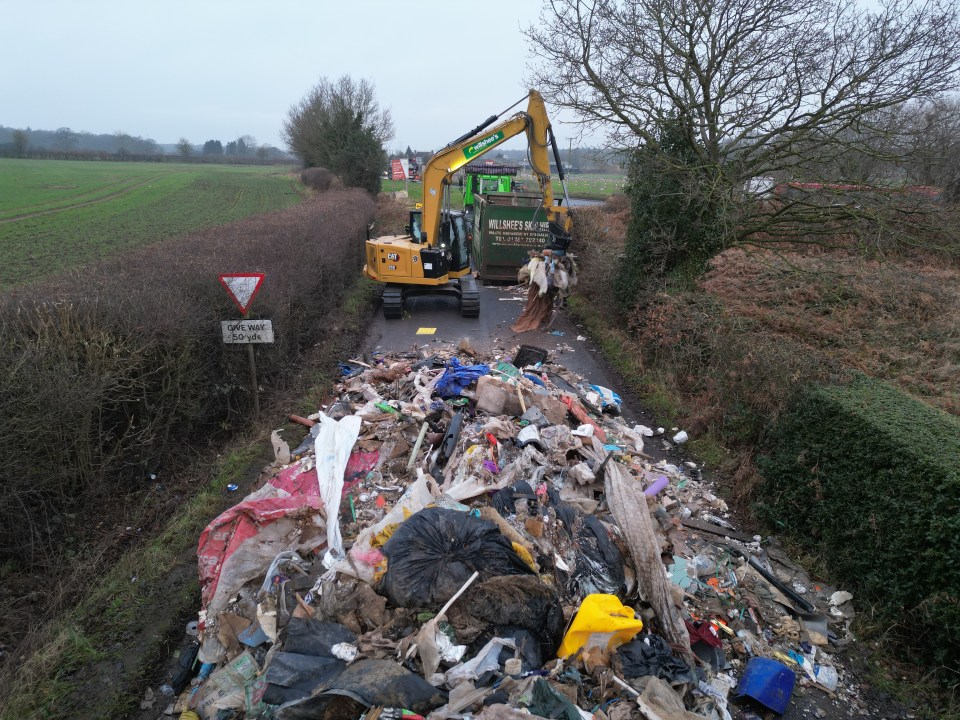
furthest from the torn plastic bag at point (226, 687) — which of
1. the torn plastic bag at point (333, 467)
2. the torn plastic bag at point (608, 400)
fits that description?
the torn plastic bag at point (608, 400)

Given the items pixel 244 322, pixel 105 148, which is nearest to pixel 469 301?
pixel 244 322

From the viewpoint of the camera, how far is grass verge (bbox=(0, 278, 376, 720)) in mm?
3373

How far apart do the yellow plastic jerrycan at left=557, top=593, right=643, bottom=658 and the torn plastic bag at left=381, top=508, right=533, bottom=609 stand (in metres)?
0.44

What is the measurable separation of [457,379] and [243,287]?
9.55 feet

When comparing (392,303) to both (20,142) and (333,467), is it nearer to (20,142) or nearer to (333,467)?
(333,467)

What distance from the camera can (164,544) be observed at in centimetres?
480

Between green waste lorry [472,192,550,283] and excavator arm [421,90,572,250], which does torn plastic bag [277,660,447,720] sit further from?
green waste lorry [472,192,550,283]

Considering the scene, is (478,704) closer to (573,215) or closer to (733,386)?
(733,386)

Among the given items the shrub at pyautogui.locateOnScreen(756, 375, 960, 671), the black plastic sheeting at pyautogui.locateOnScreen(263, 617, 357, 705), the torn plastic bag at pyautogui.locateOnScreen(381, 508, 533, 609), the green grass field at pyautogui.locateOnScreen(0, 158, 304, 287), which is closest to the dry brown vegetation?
the shrub at pyautogui.locateOnScreen(756, 375, 960, 671)

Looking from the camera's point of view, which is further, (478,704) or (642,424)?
(642,424)

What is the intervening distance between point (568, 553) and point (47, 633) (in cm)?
364

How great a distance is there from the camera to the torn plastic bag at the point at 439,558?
3.41m

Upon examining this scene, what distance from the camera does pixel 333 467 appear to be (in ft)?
17.3

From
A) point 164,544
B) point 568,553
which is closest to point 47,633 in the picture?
point 164,544
